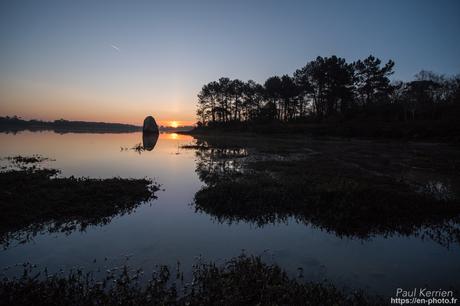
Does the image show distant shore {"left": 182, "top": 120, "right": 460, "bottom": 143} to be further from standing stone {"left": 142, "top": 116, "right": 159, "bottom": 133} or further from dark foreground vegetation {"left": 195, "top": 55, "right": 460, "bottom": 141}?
standing stone {"left": 142, "top": 116, "right": 159, "bottom": 133}

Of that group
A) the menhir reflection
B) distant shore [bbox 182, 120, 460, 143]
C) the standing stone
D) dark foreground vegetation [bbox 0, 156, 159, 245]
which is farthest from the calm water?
the standing stone

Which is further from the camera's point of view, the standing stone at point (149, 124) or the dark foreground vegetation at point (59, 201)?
the standing stone at point (149, 124)

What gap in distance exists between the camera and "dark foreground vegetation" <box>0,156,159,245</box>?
994 cm

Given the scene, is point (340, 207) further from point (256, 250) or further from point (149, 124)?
point (149, 124)

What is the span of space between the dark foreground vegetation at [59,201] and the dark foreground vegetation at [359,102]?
2074 inches

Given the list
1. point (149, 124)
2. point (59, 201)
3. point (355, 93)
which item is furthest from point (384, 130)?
point (149, 124)

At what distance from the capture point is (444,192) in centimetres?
1495

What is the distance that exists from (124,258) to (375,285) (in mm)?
6885

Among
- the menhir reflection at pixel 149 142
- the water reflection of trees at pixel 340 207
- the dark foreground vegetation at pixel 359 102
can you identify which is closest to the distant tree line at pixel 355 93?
the dark foreground vegetation at pixel 359 102

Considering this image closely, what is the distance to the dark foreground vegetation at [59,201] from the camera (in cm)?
994

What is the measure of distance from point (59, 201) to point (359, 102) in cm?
8961

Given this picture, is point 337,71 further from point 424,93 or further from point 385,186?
point 385,186

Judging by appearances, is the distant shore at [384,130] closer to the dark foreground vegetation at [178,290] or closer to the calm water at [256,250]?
the calm water at [256,250]

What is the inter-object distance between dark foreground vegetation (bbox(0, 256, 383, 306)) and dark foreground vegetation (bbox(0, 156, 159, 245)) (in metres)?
3.70
